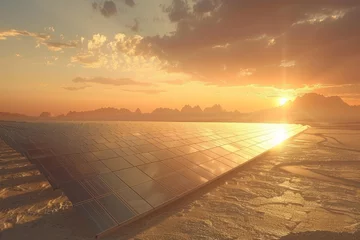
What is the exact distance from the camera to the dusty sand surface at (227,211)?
885 centimetres

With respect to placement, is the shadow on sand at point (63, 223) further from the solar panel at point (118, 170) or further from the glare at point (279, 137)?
the glare at point (279, 137)

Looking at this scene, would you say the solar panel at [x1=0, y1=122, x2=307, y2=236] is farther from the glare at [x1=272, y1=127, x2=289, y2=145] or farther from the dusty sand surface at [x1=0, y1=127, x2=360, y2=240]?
the glare at [x1=272, y1=127, x2=289, y2=145]

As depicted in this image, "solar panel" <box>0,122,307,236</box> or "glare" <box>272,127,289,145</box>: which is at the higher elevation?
"solar panel" <box>0,122,307,236</box>

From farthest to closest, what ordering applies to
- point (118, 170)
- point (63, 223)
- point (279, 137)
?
point (279, 137), point (118, 170), point (63, 223)

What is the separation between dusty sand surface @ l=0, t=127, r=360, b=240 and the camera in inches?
348

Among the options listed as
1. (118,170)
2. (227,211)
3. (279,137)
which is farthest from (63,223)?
(279,137)

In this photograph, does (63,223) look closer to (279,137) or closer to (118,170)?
(118,170)

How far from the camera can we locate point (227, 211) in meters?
11.0

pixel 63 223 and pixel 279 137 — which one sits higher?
pixel 63 223

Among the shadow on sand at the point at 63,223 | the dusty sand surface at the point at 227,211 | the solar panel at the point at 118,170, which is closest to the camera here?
the shadow on sand at the point at 63,223

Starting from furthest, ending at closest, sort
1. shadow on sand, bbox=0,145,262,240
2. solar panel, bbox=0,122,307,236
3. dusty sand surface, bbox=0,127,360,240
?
solar panel, bbox=0,122,307,236
dusty sand surface, bbox=0,127,360,240
shadow on sand, bbox=0,145,262,240

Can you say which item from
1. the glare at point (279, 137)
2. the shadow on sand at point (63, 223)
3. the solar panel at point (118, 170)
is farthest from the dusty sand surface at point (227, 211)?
the glare at point (279, 137)

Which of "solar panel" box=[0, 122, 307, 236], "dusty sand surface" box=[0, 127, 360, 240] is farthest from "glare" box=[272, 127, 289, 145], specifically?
"dusty sand surface" box=[0, 127, 360, 240]

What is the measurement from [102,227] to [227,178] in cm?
1004
